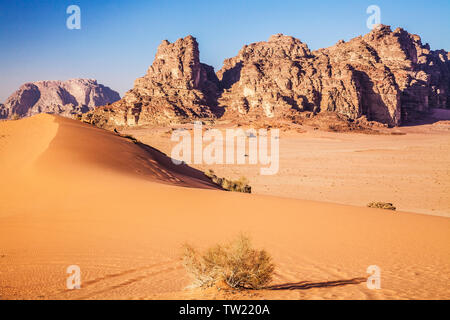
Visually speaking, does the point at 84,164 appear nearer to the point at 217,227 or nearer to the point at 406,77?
the point at 217,227

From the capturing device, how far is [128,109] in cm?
7262

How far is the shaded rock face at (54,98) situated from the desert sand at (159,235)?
361 feet

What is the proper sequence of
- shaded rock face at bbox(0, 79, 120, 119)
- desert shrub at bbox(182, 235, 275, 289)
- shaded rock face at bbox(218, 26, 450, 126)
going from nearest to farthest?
desert shrub at bbox(182, 235, 275, 289), shaded rock face at bbox(218, 26, 450, 126), shaded rock face at bbox(0, 79, 120, 119)

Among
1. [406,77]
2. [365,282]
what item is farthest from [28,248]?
[406,77]

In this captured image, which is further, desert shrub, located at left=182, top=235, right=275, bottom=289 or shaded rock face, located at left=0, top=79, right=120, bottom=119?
shaded rock face, located at left=0, top=79, right=120, bottom=119

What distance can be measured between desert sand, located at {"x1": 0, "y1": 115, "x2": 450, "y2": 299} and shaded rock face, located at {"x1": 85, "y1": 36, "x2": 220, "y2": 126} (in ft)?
194

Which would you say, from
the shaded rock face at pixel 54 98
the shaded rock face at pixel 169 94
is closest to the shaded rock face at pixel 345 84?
the shaded rock face at pixel 169 94

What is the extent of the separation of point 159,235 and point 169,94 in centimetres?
7523

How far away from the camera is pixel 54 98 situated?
14550 centimetres

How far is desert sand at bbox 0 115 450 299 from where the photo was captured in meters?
3.95

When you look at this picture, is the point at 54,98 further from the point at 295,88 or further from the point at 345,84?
the point at 345,84

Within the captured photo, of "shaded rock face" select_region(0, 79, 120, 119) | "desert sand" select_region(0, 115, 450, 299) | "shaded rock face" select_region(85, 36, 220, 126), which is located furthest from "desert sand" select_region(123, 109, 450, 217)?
→ "shaded rock face" select_region(0, 79, 120, 119)

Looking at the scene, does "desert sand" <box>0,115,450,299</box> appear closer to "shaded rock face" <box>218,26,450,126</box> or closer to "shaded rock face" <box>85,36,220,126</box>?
"shaded rock face" <box>218,26,450,126</box>

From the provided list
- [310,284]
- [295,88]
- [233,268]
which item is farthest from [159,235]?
[295,88]
